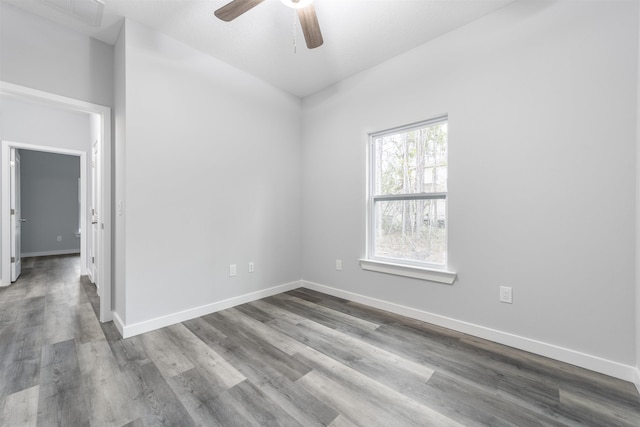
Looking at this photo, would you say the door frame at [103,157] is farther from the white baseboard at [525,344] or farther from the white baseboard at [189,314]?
the white baseboard at [525,344]

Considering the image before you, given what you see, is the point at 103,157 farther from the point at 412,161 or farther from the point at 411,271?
the point at 411,271

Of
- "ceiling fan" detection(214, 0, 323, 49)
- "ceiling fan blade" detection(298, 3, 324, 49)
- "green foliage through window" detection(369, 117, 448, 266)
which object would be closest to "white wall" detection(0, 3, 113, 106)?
"ceiling fan" detection(214, 0, 323, 49)

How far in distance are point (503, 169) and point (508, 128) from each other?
12.6 inches

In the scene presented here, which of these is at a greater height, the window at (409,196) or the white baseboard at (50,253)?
the window at (409,196)

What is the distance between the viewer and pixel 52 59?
89.5 inches

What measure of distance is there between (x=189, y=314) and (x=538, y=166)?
128 inches

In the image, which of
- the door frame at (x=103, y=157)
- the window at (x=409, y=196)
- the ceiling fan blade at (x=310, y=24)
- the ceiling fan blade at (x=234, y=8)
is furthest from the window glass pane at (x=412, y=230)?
the door frame at (x=103, y=157)

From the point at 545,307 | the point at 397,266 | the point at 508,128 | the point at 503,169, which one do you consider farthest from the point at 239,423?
the point at 508,128

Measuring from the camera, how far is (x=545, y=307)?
76.8 inches

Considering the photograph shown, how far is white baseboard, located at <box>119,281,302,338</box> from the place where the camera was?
228 cm

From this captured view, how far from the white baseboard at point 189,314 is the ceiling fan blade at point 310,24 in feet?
8.58

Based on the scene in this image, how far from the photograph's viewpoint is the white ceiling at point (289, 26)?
212 cm

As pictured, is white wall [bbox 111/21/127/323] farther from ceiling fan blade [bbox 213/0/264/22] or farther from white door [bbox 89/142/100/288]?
white door [bbox 89/142/100/288]

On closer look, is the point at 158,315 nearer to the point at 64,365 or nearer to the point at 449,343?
the point at 64,365
